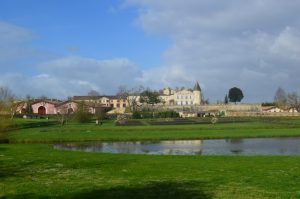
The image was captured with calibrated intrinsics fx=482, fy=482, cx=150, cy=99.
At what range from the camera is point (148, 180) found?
18500 mm

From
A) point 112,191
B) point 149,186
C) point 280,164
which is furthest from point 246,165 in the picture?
point 112,191

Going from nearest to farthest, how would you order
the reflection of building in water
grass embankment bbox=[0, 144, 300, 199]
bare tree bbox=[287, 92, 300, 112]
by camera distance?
grass embankment bbox=[0, 144, 300, 199], the reflection of building in water, bare tree bbox=[287, 92, 300, 112]

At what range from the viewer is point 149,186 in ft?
54.9

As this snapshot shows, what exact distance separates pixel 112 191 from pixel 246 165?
Answer: 11.2 metres

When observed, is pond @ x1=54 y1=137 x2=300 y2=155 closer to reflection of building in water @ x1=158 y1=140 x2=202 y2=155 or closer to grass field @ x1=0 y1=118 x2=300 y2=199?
reflection of building in water @ x1=158 y1=140 x2=202 y2=155

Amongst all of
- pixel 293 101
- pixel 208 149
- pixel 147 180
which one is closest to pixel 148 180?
pixel 147 180

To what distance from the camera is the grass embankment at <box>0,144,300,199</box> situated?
15.1m

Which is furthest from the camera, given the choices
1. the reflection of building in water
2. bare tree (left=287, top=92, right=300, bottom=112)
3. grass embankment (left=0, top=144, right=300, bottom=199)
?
bare tree (left=287, top=92, right=300, bottom=112)

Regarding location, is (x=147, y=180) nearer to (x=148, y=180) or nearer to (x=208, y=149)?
(x=148, y=180)

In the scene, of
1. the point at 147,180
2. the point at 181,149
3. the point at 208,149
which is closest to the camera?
the point at 147,180

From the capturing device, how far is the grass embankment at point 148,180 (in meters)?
15.1

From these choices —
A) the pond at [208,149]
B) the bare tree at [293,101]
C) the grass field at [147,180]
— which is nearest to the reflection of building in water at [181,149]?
the pond at [208,149]

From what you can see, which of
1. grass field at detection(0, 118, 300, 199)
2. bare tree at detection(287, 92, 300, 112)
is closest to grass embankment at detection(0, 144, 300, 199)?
grass field at detection(0, 118, 300, 199)

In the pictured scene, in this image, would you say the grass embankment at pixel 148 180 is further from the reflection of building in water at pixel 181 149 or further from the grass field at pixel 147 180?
the reflection of building in water at pixel 181 149
